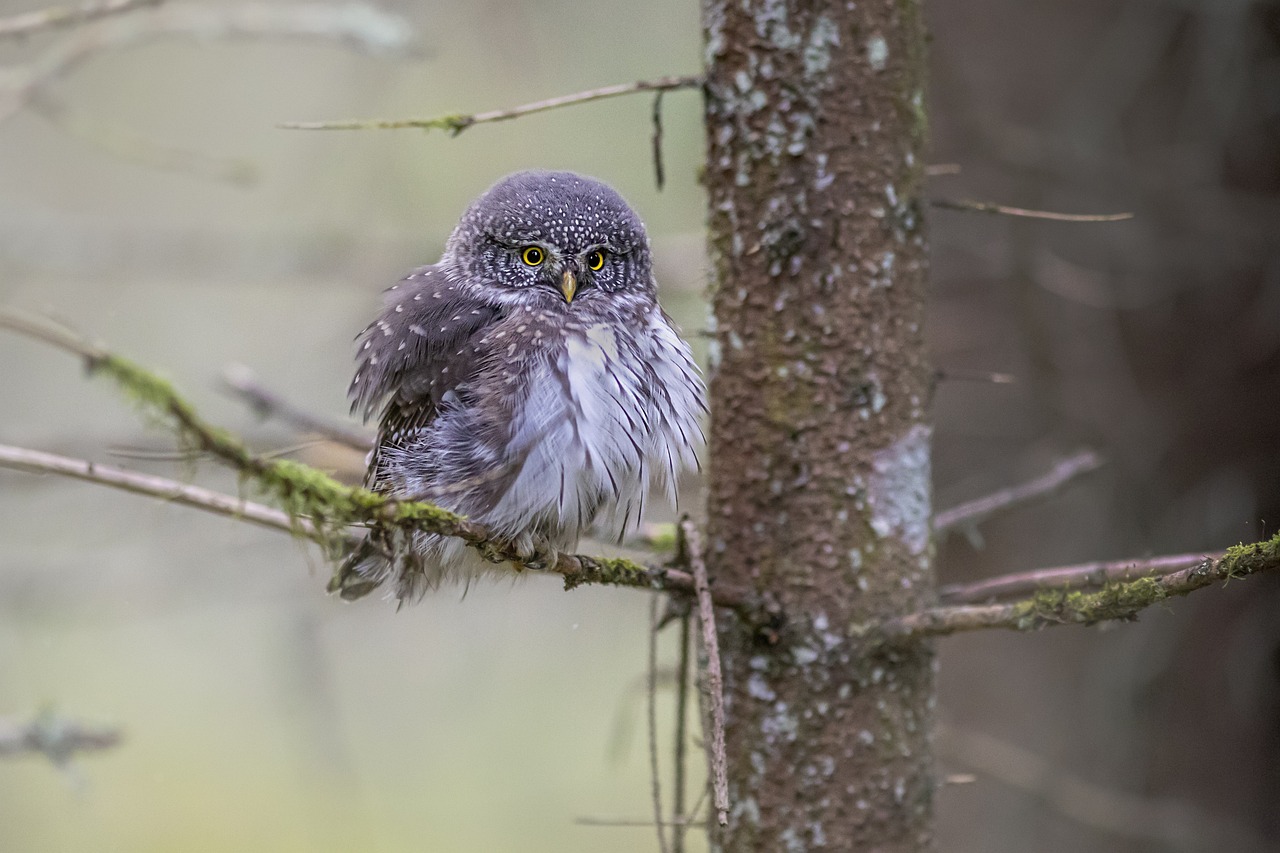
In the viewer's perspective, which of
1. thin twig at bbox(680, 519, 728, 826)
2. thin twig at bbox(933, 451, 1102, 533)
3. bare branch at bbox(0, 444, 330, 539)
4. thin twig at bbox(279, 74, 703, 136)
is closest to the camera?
bare branch at bbox(0, 444, 330, 539)

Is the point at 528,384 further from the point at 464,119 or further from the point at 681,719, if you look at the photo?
the point at 681,719

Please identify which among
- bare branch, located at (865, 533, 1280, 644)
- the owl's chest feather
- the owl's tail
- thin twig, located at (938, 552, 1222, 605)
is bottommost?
bare branch, located at (865, 533, 1280, 644)

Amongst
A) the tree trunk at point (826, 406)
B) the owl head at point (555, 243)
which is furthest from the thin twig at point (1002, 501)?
the owl head at point (555, 243)

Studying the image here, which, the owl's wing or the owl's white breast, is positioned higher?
the owl's wing

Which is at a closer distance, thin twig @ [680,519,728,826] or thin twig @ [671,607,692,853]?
thin twig @ [680,519,728,826]

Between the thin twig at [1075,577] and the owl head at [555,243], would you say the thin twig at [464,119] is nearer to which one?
the owl head at [555,243]

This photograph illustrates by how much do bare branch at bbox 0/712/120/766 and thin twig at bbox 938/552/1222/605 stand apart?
6.39ft

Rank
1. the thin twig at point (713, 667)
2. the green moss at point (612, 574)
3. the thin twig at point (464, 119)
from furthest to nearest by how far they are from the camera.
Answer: the green moss at point (612, 574)
the thin twig at point (464, 119)
the thin twig at point (713, 667)

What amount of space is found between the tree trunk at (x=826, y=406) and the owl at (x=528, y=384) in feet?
1.16

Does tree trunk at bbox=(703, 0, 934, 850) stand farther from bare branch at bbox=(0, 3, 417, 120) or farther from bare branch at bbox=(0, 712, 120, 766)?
bare branch at bbox=(0, 712, 120, 766)

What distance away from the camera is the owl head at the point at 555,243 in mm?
2865

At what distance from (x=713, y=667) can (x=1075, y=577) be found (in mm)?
769

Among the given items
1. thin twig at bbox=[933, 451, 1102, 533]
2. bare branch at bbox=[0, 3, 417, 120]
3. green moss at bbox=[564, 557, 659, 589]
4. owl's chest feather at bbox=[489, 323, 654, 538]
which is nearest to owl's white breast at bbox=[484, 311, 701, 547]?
owl's chest feather at bbox=[489, 323, 654, 538]

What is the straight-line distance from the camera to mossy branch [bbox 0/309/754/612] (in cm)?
123
